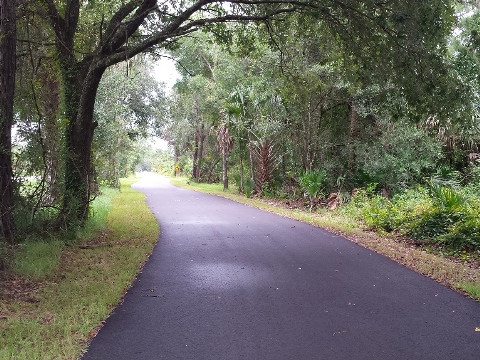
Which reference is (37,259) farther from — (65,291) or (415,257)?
(415,257)

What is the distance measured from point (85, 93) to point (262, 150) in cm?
1261

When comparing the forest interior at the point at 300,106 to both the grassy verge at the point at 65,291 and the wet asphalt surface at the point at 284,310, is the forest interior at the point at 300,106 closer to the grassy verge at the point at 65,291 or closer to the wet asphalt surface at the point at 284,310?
the grassy verge at the point at 65,291

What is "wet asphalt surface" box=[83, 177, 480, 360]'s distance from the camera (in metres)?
4.16

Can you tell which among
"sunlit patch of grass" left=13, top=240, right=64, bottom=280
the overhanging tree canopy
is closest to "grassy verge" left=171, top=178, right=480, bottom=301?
the overhanging tree canopy

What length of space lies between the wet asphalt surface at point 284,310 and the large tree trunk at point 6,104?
8.00ft

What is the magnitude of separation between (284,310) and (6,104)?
5462 mm

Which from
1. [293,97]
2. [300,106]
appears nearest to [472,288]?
[293,97]

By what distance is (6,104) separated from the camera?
23.0ft

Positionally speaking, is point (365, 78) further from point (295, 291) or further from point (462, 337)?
point (462, 337)

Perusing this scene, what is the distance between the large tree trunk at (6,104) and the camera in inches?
273

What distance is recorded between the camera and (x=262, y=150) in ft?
70.4

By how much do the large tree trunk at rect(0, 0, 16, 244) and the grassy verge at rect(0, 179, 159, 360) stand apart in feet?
2.48

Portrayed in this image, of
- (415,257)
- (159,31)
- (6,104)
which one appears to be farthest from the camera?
(159,31)

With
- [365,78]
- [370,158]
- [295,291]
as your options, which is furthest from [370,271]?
[370,158]
